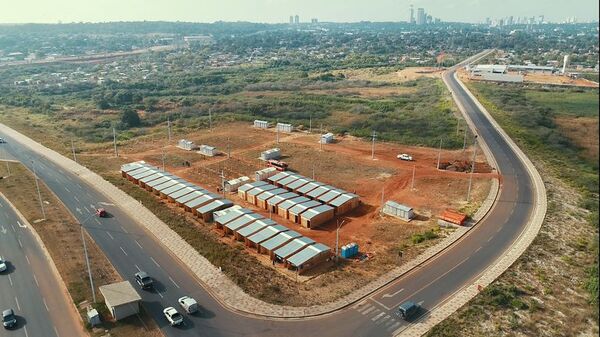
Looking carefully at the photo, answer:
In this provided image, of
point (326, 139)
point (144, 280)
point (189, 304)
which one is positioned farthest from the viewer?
point (326, 139)

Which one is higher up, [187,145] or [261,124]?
[261,124]

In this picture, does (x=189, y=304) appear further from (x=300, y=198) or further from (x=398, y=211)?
(x=398, y=211)

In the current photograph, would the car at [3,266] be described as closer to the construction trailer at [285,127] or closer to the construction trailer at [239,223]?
the construction trailer at [239,223]

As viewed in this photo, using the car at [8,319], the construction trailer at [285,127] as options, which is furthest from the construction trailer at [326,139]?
the car at [8,319]

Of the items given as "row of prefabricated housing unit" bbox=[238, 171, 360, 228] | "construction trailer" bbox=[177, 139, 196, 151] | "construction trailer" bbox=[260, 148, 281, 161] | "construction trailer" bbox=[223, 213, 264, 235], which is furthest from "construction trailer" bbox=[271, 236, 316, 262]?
"construction trailer" bbox=[177, 139, 196, 151]

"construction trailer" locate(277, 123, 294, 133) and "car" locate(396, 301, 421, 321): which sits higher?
"construction trailer" locate(277, 123, 294, 133)

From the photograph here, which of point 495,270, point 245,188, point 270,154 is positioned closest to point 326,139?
point 270,154

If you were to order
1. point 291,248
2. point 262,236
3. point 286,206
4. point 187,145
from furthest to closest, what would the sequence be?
point 187,145 → point 286,206 → point 262,236 → point 291,248

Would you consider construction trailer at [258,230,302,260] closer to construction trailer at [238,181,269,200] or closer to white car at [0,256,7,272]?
construction trailer at [238,181,269,200]
